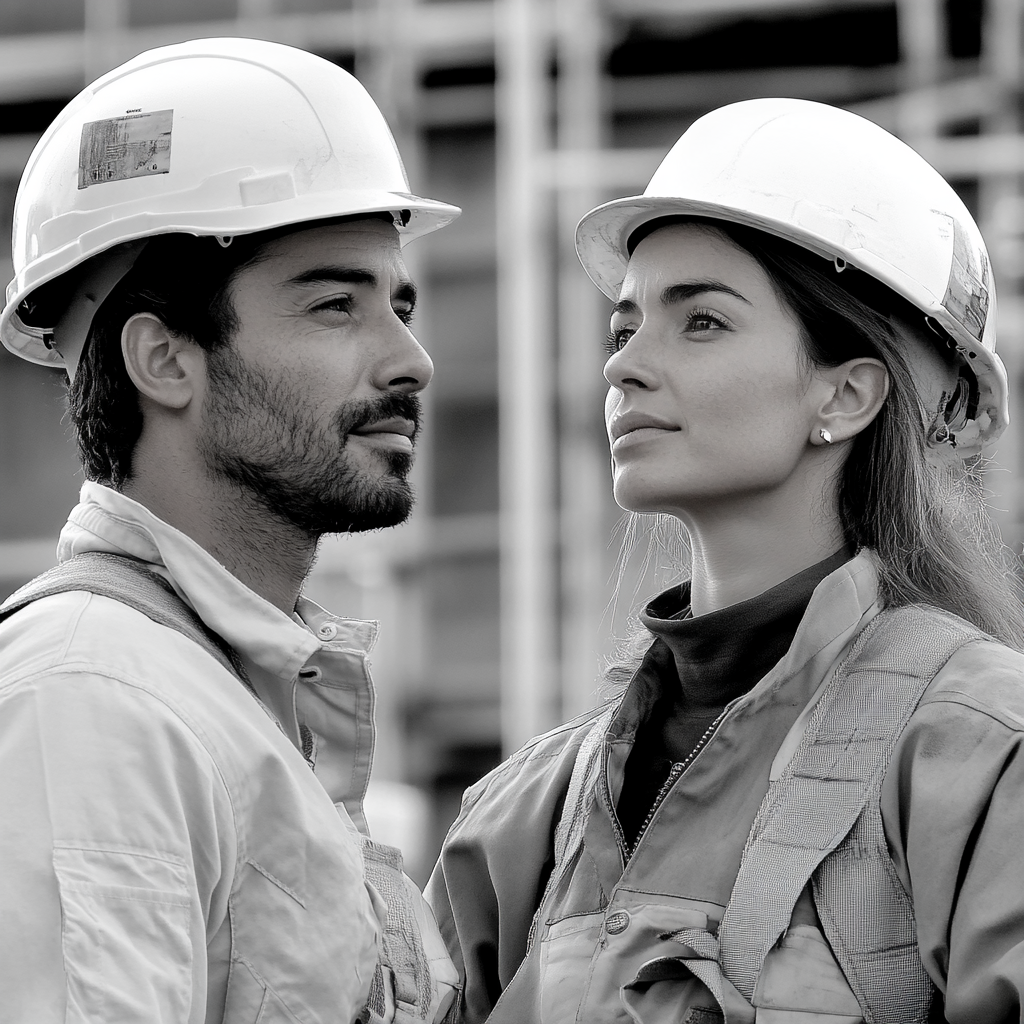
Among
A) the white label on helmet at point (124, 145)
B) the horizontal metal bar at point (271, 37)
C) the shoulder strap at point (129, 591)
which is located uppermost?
the horizontal metal bar at point (271, 37)

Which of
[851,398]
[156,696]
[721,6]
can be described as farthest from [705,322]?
[721,6]

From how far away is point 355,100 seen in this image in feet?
10.5

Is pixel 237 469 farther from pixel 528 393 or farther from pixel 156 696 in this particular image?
pixel 528 393

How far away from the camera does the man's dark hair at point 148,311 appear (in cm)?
302

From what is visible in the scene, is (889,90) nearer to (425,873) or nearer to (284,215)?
(425,873)

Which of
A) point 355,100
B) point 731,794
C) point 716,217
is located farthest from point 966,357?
point 355,100

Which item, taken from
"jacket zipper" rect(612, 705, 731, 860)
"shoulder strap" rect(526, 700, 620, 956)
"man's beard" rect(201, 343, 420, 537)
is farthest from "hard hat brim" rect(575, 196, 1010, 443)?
"shoulder strap" rect(526, 700, 620, 956)

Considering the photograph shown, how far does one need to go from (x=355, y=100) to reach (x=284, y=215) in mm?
354

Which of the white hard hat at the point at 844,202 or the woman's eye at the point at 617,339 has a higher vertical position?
the white hard hat at the point at 844,202

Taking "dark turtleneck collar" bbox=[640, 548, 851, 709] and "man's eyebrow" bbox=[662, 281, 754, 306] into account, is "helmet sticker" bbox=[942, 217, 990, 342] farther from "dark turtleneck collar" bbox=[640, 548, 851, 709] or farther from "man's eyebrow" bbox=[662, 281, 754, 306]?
"dark turtleneck collar" bbox=[640, 548, 851, 709]

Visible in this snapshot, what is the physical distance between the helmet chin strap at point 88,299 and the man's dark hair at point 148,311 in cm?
2

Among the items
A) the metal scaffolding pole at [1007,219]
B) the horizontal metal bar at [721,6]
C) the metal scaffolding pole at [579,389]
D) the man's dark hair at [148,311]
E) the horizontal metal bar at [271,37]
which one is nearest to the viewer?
the man's dark hair at [148,311]

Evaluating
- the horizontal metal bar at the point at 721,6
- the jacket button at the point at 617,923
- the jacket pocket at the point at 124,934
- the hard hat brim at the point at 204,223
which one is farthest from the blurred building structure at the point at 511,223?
the jacket pocket at the point at 124,934

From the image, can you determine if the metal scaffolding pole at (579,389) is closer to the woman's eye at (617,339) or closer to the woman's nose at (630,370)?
the woman's eye at (617,339)
